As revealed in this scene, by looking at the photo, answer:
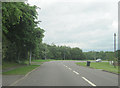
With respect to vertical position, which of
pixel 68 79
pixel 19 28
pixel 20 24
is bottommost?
pixel 68 79

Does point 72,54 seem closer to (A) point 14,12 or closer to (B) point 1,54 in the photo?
(B) point 1,54

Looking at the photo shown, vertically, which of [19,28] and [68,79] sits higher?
[19,28]

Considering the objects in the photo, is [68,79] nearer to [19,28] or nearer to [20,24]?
[20,24]

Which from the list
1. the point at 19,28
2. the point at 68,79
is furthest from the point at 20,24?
the point at 68,79

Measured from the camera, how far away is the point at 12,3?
547 inches

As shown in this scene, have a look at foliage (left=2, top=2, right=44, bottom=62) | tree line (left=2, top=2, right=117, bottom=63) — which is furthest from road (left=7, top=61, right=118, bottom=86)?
foliage (left=2, top=2, right=44, bottom=62)

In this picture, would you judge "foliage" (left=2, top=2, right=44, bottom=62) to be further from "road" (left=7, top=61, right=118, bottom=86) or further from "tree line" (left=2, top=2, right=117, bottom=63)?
"road" (left=7, top=61, right=118, bottom=86)

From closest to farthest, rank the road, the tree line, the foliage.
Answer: the road
the tree line
the foliage

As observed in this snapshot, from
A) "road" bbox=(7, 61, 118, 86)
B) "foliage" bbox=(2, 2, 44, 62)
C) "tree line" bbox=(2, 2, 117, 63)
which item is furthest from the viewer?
"foliage" bbox=(2, 2, 44, 62)

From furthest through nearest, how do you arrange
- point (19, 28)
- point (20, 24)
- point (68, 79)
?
point (19, 28)
point (20, 24)
point (68, 79)

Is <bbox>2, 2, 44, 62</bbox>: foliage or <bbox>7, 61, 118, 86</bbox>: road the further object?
<bbox>2, 2, 44, 62</bbox>: foliage

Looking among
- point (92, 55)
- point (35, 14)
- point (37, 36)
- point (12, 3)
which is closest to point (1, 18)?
point (12, 3)

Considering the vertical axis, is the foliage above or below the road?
above

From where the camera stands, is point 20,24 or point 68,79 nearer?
point 68,79
